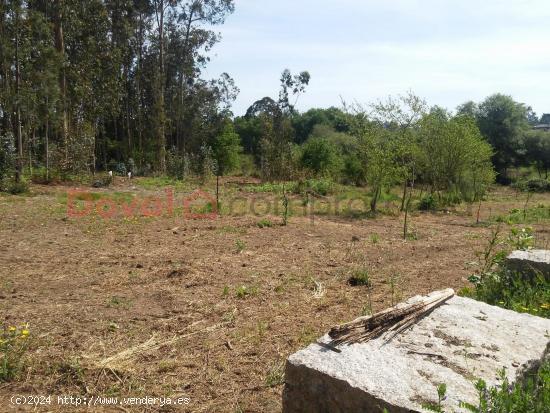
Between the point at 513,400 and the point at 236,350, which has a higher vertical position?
the point at 513,400

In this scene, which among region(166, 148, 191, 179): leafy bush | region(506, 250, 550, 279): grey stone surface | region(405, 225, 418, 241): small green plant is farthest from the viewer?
region(166, 148, 191, 179): leafy bush

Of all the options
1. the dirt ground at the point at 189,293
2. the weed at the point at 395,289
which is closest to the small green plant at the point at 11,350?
the dirt ground at the point at 189,293

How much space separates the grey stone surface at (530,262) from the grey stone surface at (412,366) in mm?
1720

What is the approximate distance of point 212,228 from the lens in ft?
28.3

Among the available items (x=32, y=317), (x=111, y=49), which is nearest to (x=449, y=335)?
(x=32, y=317)

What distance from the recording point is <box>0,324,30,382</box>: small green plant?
2.92 meters

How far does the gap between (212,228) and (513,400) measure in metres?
7.07

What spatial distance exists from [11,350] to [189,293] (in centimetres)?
186

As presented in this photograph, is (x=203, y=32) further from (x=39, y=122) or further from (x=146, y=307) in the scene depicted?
(x=146, y=307)

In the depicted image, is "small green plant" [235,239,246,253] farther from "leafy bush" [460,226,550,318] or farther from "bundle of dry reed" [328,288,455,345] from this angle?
"bundle of dry reed" [328,288,455,345]

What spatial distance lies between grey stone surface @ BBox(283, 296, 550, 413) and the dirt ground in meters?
0.62

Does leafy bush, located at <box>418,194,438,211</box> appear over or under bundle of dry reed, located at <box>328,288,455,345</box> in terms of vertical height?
under

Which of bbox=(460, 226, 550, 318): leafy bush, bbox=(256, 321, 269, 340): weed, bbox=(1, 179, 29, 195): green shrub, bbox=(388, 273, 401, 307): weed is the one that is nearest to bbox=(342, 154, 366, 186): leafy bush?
bbox=(1, 179, 29, 195): green shrub

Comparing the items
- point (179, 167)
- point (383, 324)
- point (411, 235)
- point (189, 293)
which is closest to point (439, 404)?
point (383, 324)
